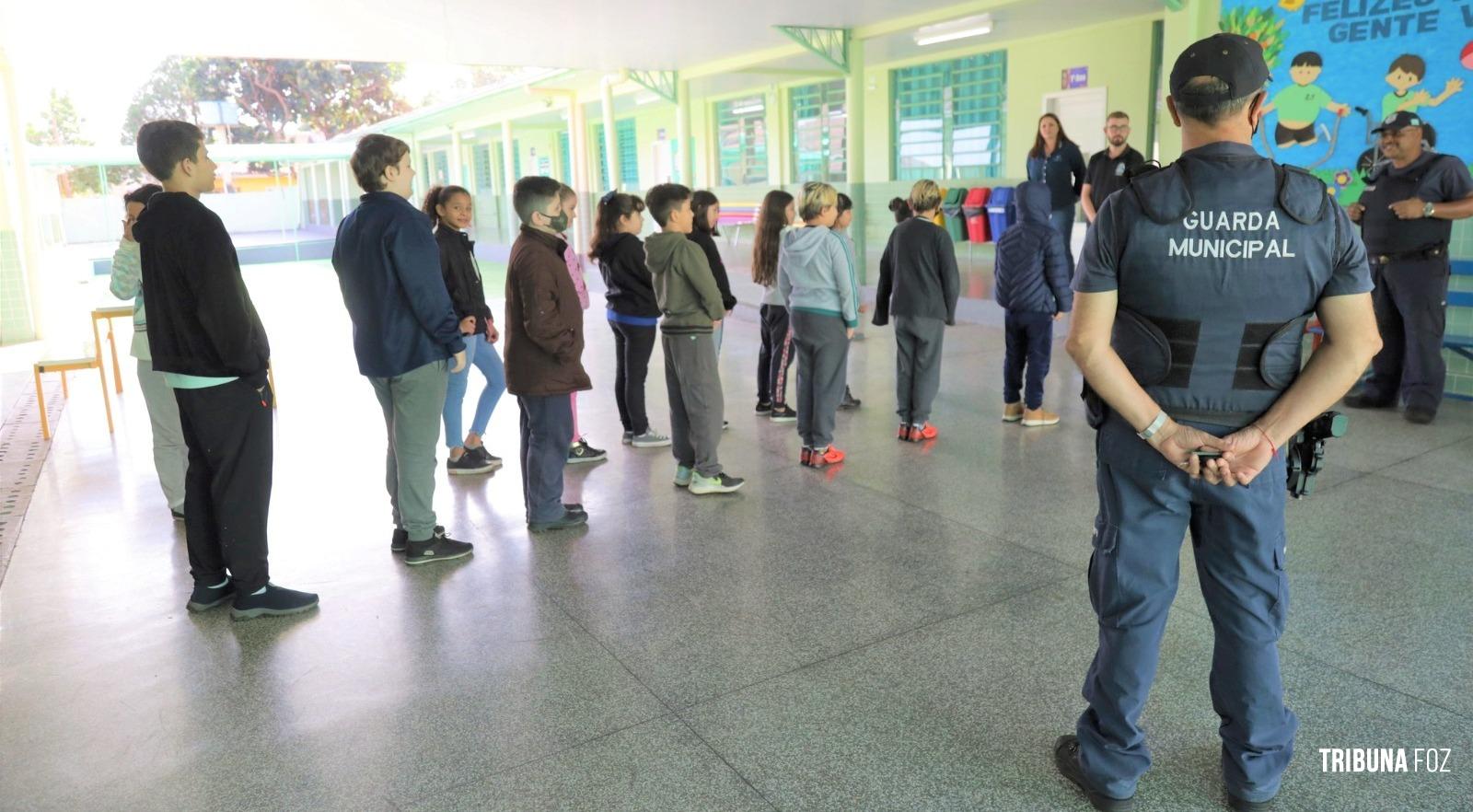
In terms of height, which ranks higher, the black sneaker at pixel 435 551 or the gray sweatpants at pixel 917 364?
the gray sweatpants at pixel 917 364

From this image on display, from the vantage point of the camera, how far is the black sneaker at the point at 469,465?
17.0 feet

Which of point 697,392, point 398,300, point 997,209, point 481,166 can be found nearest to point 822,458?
point 697,392

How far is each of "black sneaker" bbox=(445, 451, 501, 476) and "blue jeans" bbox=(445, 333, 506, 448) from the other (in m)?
0.08

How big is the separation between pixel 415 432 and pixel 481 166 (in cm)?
2797

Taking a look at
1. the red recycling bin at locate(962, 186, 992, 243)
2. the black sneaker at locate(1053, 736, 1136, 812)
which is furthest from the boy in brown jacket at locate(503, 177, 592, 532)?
the red recycling bin at locate(962, 186, 992, 243)

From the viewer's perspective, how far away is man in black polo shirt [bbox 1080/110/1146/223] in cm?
711

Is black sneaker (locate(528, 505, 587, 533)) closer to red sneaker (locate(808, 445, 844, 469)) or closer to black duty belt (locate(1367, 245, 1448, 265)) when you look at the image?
red sneaker (locate(808, 445, 844, 469))

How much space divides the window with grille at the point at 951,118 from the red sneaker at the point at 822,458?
10.2 metres

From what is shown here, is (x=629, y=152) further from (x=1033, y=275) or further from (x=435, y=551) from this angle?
(x=435, y=551)

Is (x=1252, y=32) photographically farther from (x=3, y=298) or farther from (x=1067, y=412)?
(x=3, y=298)

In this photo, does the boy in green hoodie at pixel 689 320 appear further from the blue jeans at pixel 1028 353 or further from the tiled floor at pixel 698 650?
the blue jeans at pixel 1028 353

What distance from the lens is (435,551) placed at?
154 inches

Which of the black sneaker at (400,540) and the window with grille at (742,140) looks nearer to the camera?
the black sneaker at (400,540)

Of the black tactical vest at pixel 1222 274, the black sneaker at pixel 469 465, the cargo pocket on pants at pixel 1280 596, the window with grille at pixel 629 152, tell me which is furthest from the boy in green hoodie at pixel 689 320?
the window with grille at pixel 629 152
